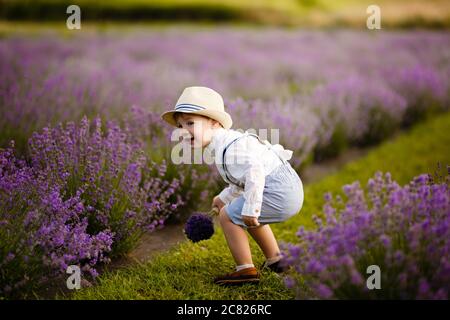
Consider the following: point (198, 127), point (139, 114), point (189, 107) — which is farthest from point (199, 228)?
point (139, 114)

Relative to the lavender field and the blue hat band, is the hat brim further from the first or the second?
the lavender field

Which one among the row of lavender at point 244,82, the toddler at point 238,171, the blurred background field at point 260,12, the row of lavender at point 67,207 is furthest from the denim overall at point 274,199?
the blurred background field at point 260,12

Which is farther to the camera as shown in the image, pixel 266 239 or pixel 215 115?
A: pixel 266 239

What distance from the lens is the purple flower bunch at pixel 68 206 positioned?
2477 millimetres

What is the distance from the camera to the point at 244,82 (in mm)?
7676

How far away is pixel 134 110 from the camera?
3.93m

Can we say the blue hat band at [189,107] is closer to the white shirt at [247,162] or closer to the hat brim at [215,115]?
the hat brim at [215,115]

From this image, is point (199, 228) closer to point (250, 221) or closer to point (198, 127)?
point (250, 221)

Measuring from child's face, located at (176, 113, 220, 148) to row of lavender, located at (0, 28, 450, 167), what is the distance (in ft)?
3.71

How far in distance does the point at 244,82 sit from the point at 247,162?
5.24 m

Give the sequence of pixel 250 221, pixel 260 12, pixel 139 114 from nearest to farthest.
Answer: pixel 250 221 → pixel 139 114 → pixel 260 12

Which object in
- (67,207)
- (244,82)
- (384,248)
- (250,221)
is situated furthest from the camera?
(244,82)

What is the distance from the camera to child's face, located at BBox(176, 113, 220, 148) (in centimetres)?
272

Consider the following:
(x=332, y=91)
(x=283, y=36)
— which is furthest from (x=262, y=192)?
(x=283, y=36)
